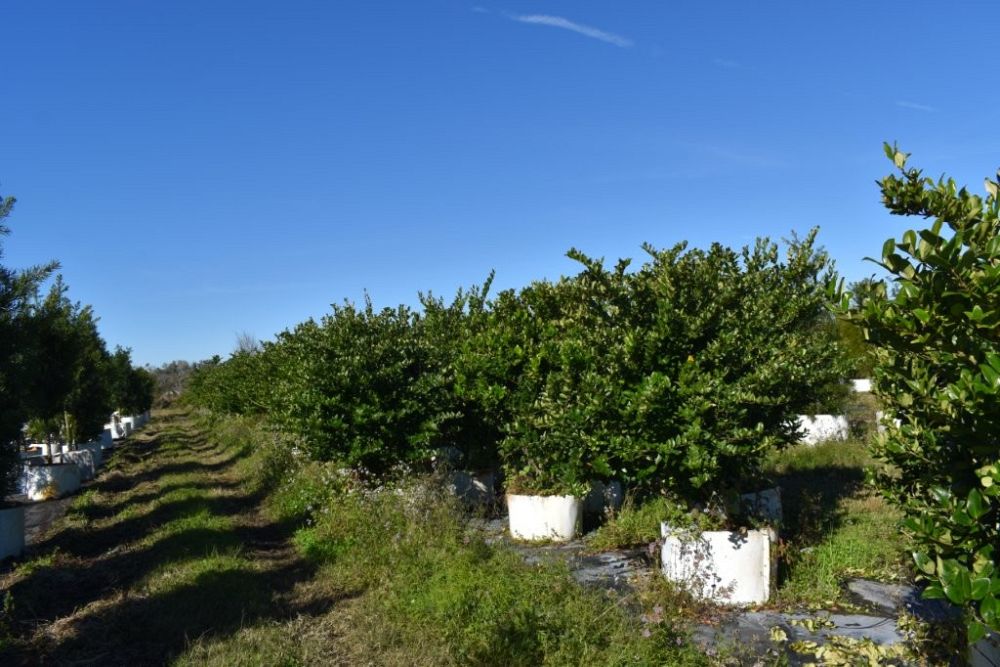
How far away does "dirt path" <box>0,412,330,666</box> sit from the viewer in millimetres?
5668

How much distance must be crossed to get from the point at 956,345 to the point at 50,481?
1609 centimetres

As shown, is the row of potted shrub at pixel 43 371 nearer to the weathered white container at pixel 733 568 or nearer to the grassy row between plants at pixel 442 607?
the grassy row between plants at pixel 442 607

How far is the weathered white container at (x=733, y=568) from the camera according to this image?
5.45 m

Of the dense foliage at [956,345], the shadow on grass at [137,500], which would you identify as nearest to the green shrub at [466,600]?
the dense foliage at [956,345]

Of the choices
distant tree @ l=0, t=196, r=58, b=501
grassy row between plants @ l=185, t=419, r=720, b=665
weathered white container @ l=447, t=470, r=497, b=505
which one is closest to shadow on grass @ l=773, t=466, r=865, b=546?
grassy row between plants @ l=185, t=419, r=720, b=665

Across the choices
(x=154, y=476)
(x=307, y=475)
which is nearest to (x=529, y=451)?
(x=307, y=475)

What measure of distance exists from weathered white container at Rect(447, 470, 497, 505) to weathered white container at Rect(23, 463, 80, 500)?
30.5ft

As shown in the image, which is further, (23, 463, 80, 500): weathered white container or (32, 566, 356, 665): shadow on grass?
(23, 463, 80, 500): weathered white container

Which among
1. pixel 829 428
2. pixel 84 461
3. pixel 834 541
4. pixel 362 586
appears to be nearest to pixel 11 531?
pixel 362 586

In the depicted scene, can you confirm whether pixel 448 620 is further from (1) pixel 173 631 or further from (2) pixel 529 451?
(2) pixel 529 451

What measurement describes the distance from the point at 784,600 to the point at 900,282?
344 cm

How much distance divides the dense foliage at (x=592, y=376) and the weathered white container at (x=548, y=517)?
201 millimetres

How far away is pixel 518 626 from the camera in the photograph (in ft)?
14.9

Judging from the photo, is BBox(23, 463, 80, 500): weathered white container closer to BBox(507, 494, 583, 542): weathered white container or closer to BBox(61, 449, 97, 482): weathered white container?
BBox(61, 449, 97, 482): weathered white container
